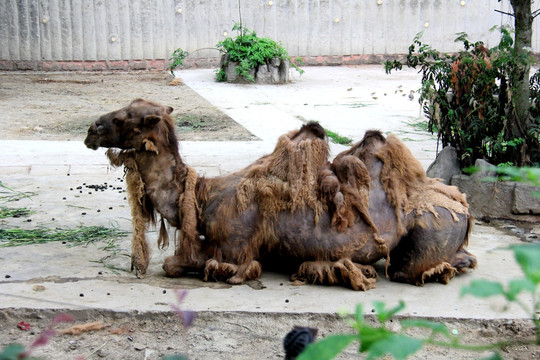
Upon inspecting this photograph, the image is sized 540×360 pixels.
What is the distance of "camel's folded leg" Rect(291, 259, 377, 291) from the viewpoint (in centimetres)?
480

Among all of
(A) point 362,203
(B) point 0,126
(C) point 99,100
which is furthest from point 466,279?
(C) point 99,100

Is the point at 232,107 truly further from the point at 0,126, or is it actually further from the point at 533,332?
the point at 533,332

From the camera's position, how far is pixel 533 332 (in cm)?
430

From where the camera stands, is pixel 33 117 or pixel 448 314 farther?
pixel 33 117

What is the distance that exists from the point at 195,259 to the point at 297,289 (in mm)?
740

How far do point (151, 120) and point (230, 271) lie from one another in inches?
45.8

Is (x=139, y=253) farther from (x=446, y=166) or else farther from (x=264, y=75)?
(x=264, y=75)

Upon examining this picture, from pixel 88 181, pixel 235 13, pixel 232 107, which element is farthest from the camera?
pixel 235 13

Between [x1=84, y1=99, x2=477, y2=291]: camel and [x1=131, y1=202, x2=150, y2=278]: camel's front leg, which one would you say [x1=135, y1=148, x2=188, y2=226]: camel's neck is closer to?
[x1=84, y1=99, x2=477, y2=291]: camel

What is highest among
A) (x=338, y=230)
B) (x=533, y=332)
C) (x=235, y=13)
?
(x=235, y=13)

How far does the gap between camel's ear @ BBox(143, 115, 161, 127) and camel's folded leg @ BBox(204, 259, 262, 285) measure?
3.35 ft

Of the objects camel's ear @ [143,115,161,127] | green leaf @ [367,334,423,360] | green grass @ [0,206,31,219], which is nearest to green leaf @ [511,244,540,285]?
green leaf @ [367,334,423,360]

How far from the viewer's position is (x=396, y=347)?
1309mm

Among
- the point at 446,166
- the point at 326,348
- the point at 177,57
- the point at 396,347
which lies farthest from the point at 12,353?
the point at 177,57
